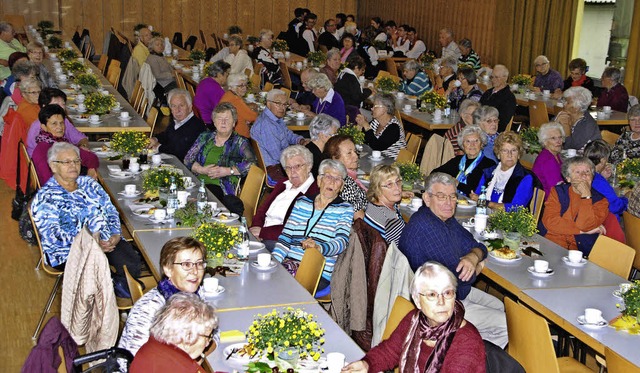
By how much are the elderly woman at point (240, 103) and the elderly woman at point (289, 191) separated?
10.1ft

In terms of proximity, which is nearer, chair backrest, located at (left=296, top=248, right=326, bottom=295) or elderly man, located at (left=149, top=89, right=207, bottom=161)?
chair backrest, located at (left=296, top=248, right=326, bottom=295)

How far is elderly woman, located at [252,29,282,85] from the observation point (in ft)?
45.1

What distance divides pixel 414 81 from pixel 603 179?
550 centimetres

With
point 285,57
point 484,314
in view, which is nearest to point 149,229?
point 484,314

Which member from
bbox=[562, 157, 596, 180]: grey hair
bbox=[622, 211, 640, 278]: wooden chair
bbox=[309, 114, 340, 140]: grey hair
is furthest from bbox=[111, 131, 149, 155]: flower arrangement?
bbox=[622, 211, 640, 278]: wooden chair

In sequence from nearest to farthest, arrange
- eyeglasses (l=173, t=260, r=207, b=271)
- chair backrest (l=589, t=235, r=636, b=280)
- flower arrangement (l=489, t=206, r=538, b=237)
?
eyeglasses (l=173, t=260, r=207, b=271) → chair backrest (l=589, t=235, r=636, b=280) → flower arrangement (l=489, t=206, r=538, b=237)

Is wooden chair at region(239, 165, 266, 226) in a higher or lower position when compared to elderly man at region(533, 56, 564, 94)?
lower

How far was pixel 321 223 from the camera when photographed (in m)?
5.38

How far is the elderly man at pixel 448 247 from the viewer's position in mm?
5023

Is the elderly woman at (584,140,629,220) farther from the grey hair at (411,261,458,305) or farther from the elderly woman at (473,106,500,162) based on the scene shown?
the grey hair at (411,261,458,305)

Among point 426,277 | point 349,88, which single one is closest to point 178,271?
point 426,277

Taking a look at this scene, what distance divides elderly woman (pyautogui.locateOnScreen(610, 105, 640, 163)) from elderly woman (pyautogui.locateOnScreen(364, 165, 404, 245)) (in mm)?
3594

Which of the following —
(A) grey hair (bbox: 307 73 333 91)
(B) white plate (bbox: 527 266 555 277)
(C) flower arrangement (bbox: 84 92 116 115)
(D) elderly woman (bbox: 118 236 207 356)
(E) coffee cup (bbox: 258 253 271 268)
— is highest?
(A) grey hair (bbox: 307 73 333 91)

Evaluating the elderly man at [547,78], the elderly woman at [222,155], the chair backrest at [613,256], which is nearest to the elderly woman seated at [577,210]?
the chair backrest at [613,256]
